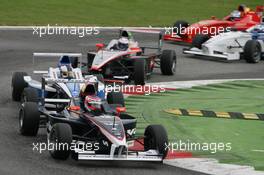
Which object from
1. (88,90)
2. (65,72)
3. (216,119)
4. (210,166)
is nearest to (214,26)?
(216,119)

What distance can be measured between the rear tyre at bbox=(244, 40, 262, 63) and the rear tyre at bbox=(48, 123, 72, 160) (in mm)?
14990

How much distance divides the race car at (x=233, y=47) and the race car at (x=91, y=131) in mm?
12728

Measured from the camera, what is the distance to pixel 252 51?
92.0 feet

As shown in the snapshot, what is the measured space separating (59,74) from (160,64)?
6.93m

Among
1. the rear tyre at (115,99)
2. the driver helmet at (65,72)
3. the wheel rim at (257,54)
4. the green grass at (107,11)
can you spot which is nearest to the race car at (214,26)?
the wheel rim at (257,54)

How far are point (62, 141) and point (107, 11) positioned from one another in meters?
28.2

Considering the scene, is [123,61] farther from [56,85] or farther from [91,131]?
[91,131]

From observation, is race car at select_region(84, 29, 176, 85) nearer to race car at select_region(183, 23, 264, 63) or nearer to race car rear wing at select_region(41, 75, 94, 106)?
race car at select_region(183, 23, 264, 63)

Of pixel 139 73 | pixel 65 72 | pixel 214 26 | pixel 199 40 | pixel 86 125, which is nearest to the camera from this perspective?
pixel 86 125

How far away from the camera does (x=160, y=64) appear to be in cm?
2470

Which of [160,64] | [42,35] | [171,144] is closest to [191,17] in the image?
[42,35]

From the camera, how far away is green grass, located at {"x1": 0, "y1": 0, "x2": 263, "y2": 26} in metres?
38.1

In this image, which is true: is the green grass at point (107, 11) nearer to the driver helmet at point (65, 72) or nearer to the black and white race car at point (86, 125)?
the driver helmet at point (65, 72)

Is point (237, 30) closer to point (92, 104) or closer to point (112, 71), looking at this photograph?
point (112, 71)
